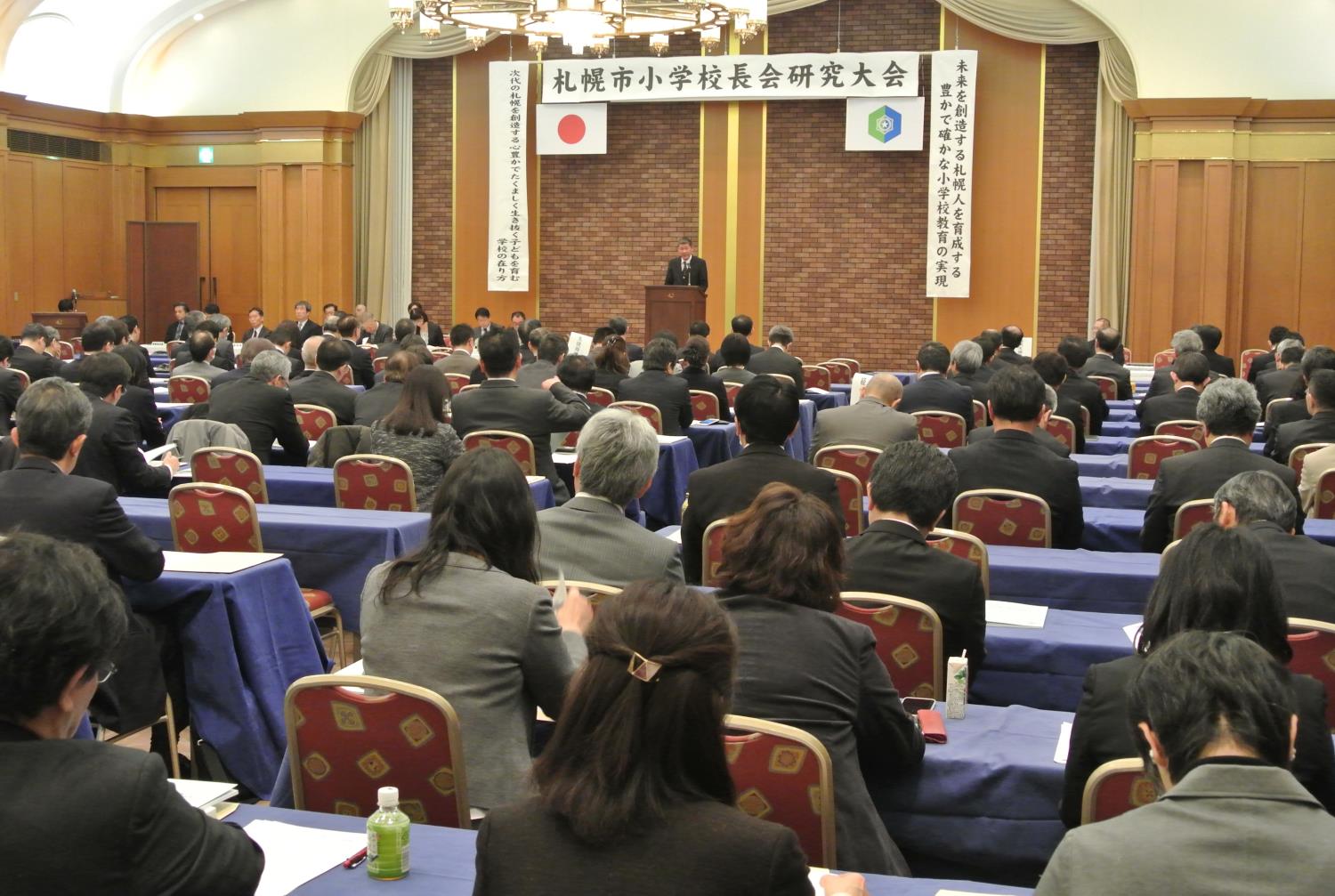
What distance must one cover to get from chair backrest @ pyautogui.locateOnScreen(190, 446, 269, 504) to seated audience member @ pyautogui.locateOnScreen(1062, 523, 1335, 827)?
4.05m

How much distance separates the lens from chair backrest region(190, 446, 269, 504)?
5.76 m

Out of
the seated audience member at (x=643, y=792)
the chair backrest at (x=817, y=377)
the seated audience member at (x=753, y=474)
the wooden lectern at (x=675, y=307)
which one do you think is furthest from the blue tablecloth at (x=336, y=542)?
the wooden lectern at (x=675, y=307)

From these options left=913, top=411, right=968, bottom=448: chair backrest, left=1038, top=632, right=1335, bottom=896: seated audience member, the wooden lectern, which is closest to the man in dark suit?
the wooden lectern

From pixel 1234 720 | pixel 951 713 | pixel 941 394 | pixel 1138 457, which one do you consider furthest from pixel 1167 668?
pixel 941 394

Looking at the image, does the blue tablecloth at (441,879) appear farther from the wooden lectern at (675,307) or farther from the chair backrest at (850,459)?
the wooden lectern at (675,307)

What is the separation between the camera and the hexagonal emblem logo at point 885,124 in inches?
571

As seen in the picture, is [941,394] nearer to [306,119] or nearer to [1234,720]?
[1234,720]

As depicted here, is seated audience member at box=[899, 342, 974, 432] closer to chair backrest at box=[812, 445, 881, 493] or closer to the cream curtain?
chair backrest at box=[812, 445, 881, 493]

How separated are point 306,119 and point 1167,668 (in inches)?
617

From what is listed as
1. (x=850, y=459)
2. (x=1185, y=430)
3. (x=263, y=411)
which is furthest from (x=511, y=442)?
(x=1185, y=430)

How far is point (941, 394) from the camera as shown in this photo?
820 centimetres

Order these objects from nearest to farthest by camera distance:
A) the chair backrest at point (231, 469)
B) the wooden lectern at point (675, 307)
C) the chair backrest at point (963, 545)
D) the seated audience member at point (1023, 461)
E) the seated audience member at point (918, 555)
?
1. the seated audience member at point (918, 555)
2. the chair backrest at point (963, 545)
3. the seated audience member at point (1023, 461)
4. the chair backrest at point (231, 469)
5. the wooden lectern at point (675, 307)

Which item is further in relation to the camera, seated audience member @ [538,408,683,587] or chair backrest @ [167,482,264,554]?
chair backrest @ [167,482,264,554]

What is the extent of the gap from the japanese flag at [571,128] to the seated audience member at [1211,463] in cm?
1103
